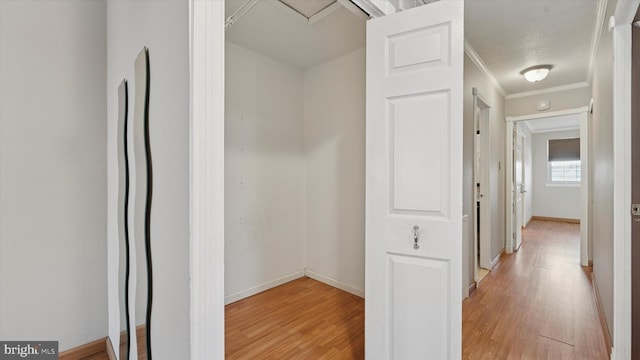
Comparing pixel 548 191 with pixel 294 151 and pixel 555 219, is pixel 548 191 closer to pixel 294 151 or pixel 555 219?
pixel 555 219

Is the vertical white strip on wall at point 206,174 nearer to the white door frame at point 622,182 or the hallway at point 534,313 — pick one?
the hallway at point 534,313

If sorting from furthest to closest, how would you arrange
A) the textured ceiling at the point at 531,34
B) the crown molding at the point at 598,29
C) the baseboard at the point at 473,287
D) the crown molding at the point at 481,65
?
1. the baseboard at the point at 473,287
2. the crown molding at the point at 481,65
3. the textured ceiling at the point at 531,34
4. the crown molding at the point at 598,29

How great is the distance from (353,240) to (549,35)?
2687 millimetres

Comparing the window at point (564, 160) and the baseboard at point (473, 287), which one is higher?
the window at point (564, 160)

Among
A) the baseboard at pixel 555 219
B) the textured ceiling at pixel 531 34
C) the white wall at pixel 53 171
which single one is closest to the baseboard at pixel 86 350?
the white wall at pixel 53 171

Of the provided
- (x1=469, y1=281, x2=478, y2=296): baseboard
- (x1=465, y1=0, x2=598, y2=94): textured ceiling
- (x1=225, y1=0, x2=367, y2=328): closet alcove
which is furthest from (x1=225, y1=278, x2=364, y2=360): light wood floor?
(x1=465, y1=0, x2=598, y2=94): textured ceiling

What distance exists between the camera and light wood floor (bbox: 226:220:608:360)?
1980mm

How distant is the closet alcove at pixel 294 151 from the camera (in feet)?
8.81

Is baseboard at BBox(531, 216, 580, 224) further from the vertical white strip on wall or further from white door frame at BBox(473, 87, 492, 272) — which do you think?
the vertical white strip on wall

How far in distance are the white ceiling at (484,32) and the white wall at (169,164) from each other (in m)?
1.23

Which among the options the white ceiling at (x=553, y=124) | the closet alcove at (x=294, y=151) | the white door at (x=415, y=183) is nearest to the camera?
the white door at (x=415, y=183)

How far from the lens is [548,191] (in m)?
7.83

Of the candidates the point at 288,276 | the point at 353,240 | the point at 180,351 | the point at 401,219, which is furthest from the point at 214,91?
the point at 288,276

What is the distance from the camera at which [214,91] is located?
0.88 meters
